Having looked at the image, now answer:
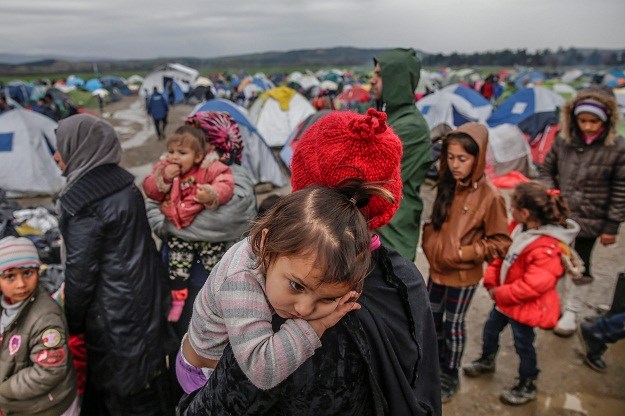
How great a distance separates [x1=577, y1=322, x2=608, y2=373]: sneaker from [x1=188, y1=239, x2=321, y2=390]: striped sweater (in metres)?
3.18

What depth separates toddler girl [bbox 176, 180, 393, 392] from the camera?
0.79 m

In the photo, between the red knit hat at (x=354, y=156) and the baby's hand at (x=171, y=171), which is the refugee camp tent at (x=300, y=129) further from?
the baby's hand at (x=171, y=171)

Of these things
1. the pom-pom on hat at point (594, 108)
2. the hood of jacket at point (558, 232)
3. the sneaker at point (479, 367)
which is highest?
the pom-pom on hat at point (594, 108)

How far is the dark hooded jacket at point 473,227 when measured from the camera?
2352 mm

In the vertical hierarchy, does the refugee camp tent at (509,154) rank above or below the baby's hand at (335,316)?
below

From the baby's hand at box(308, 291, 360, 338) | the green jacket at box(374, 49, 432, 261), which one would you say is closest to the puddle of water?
the green jacket at box(374, 49, 432, 261)

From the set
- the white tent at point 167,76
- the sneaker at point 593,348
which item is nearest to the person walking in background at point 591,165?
the sneaker at point 593,348

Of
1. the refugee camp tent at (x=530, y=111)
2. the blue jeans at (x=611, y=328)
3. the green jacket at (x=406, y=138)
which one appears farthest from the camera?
the refugee camp tent at (x=530, y=111)

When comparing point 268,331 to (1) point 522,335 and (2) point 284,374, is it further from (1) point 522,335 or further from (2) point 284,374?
(1) point 522,335

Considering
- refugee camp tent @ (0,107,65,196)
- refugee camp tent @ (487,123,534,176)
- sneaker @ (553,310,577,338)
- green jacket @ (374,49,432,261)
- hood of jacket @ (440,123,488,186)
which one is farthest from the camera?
refugee camp tent @ (487,123,534,176)

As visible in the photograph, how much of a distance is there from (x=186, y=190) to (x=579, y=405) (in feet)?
9.88

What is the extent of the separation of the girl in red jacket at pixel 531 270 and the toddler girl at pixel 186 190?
6.12 ft

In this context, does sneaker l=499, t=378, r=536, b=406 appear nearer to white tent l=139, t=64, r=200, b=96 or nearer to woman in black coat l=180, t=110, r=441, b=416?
woman in black coat l=180, t=110, r=441, b=416

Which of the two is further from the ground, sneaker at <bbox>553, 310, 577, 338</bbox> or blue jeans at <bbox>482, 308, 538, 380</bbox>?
blue jeans at <bbox>482, 308, 538, 380</bbox>
